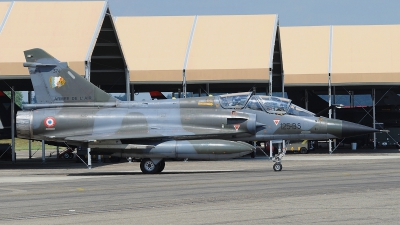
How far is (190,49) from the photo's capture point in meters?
37.9

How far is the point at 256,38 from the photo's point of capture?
38.0 meters

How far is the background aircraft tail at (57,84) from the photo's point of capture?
2456 centimetres

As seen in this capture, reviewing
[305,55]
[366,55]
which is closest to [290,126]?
[366,55]

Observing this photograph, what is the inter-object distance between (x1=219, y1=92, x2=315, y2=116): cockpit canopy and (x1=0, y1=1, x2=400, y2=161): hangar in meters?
8.59

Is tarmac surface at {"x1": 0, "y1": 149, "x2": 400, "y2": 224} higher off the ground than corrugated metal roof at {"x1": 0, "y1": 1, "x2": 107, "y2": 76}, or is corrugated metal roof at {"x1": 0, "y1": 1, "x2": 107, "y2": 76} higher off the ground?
corrugated metal roof at {"x1": 0, "y1": 1, "x2": 107, "y2": 76}

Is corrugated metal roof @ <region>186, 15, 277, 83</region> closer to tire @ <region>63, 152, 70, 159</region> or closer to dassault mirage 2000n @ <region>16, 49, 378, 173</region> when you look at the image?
tire @ <region>63, 152, 70, 159</region>

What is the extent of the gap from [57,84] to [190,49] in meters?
14.5

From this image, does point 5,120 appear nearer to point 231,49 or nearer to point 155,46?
point 155,46

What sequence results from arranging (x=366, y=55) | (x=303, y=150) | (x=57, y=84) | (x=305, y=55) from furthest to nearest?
(x=303, y=150) → (x=305, y=55) → (x=366, y=55) → (x=57, y=84)

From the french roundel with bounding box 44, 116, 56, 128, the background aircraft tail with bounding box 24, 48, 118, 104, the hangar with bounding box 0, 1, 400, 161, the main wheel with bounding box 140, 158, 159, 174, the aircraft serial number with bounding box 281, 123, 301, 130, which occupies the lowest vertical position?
the main wheel with bounding box 140, 158, 159, 174

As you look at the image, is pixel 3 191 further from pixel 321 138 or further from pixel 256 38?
pixel 256 38

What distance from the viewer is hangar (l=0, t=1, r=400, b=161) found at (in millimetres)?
31250

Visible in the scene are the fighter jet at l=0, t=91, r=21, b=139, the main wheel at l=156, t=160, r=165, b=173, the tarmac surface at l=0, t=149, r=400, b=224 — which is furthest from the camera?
the fighter jet at l=0, t=91, r=21, b=139

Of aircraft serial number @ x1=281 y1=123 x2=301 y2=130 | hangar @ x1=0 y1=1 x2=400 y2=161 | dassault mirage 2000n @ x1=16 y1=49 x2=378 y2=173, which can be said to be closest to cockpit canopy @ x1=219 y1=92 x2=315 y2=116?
dassault mirage 2000n @ x1=16 y1=49 x2=378 y2=173
